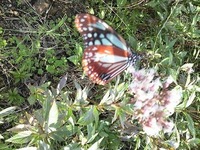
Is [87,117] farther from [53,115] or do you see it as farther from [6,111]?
[6,111]

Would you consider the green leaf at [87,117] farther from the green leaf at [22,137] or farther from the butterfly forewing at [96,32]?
the butterfly forewing at [96,32]

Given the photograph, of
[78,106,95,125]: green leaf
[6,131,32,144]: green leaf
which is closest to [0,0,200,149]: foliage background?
[78,106,95,125]: green leaf

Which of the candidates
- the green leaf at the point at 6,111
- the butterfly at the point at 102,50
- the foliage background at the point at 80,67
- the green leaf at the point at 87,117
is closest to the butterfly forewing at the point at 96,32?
the butterfly at the point at 102,50

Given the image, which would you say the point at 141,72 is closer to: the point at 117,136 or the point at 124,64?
the point at 124,64

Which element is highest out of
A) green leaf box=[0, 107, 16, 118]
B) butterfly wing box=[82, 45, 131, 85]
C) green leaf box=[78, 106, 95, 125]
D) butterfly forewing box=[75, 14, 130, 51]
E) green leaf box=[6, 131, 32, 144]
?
butterfly forewing box=[75, 14, 130, 51]

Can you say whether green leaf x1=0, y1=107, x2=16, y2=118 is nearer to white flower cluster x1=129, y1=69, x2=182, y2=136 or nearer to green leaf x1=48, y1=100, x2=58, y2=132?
green leaf x1=48, y1=100, x2=58, y2=132

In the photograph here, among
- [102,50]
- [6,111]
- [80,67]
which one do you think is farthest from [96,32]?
[6,111]
